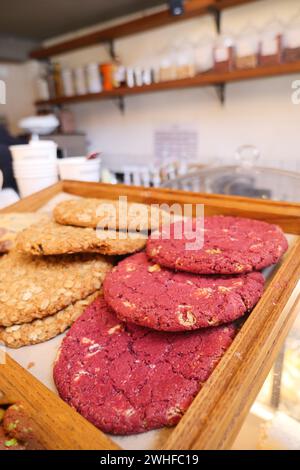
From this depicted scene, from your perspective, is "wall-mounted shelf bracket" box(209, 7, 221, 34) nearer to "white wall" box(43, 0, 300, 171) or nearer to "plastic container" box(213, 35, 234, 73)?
"white wall" box(43, 0, 300, 171)

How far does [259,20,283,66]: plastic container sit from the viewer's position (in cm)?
182

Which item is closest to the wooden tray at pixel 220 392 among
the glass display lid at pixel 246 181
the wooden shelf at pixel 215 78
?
the glass display lid at pixel 246 181

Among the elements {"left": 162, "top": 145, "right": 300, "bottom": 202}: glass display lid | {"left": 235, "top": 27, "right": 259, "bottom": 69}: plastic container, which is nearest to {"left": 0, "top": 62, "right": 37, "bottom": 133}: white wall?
{"left": 235, "top": 27, "right": 259, "bottom": 69}: plastic container

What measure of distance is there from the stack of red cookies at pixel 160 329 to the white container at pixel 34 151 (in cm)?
75

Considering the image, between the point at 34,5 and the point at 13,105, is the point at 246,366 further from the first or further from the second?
the point at 13,105

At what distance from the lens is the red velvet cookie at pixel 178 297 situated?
49 cm

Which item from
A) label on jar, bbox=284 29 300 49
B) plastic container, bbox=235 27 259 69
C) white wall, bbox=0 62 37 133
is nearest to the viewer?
label on jar, bbox=284 29 300 49

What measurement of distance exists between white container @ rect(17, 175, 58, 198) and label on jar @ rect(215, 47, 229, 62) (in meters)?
1.46

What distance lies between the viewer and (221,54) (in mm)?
2051

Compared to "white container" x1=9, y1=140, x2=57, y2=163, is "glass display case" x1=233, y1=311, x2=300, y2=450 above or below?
below

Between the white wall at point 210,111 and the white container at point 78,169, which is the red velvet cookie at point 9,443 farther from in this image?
the white wall at point 210,111

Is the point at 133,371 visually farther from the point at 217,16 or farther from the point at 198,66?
the point at 217,16

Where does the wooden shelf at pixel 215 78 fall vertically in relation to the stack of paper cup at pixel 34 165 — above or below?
above

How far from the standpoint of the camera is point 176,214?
931mm
